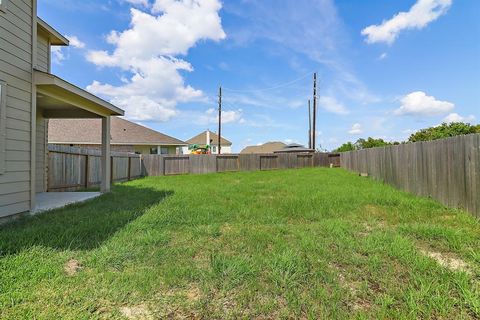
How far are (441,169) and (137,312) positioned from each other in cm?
664

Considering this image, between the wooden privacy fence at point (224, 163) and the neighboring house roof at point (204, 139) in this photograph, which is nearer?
the wooden privacy fence at point (224, 163)

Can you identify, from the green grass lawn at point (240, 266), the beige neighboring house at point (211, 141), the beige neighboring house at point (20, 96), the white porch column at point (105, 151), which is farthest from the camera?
the beige neighboring house at point (211, 141)

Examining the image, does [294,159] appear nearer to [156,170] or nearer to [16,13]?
[156,170]

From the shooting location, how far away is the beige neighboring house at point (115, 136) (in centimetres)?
2145

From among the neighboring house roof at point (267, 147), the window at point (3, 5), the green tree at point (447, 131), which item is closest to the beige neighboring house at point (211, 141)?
the neighboring house roof at point (267, 147)

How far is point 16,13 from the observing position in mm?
5055

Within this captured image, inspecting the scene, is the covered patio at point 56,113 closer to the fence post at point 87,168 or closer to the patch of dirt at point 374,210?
the fence post at point 87,168

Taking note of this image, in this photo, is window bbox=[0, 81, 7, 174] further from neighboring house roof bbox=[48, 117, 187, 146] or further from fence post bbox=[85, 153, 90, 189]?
neighboring house roof bbox=[48, 117, 187, 146]

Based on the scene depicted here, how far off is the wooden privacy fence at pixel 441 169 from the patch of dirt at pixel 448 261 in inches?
88.7

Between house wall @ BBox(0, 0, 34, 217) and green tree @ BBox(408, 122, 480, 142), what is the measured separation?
59.2 ft

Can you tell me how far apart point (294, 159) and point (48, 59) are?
54.8 feet

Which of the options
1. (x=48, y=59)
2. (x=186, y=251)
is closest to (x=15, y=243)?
(x=186, y=251)

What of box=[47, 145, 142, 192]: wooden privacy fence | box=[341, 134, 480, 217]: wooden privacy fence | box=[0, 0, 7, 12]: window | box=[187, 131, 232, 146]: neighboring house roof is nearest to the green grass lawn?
box=[341, 134, 480, 217]: wooden privacy fence

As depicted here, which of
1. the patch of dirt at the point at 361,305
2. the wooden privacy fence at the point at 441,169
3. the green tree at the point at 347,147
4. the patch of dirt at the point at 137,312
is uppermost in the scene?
the green tree at the point at 347,147
